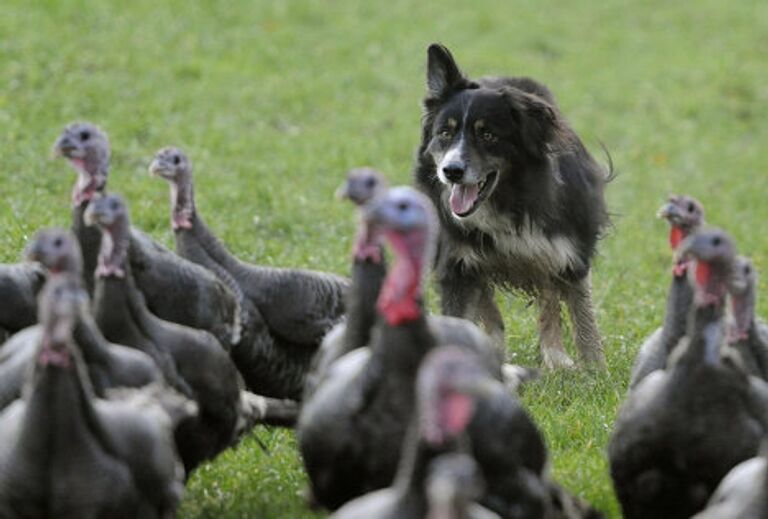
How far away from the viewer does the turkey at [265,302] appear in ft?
25.5

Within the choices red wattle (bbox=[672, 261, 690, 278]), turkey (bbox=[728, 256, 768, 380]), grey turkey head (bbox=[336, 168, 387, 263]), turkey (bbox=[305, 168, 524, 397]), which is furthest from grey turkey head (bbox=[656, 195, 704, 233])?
grey turkey head (bbox=[336, 168, 387, 263])

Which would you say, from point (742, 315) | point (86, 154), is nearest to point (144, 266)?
point (86, 154)

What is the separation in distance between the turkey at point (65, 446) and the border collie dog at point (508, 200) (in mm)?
3822

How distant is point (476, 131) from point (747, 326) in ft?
9.10

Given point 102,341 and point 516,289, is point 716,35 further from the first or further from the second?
point 102,341

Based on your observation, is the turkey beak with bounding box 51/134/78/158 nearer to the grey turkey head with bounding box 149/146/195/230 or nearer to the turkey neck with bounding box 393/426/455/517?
the grey turkey head with bounding box 149/146/195/230

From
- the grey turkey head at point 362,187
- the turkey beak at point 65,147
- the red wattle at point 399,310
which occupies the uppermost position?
the grey turkey head at point 362,187

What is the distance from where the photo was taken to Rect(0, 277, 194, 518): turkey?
5.52 metres

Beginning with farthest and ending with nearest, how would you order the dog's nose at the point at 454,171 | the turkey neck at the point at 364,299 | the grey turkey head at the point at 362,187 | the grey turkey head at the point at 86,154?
1. the dog's nose at the point at 454,171
2. the grey turkey head at the point at 86,154
3. the grey turkey head at the point at 362,187
4. the turkey neck at the point at 364,299

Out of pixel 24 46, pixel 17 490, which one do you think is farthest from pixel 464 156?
pixel 24 46

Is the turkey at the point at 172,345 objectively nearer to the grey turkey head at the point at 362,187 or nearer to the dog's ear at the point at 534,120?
the grey turkey head at the point at 362,187

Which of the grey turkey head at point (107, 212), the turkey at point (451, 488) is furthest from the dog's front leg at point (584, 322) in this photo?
the turkey at point (451, 488)

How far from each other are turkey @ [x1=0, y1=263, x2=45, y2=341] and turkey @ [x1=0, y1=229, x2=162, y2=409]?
71 cm

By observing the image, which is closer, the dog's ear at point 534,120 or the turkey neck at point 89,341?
the turkey neck at point 89,341
